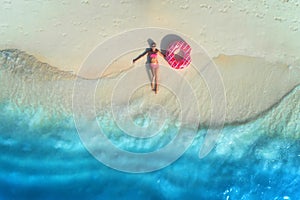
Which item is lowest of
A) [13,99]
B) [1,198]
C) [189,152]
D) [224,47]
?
[1,198]

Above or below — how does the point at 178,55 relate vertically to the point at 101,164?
above

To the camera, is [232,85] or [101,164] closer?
[101,164]

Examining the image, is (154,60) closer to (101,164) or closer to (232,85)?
(232,85)

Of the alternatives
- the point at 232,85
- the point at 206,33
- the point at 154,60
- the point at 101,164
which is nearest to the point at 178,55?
the point at 154,60

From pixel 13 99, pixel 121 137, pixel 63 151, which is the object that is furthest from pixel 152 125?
pixel 13 99

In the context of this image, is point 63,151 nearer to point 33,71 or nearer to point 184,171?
point 33,71

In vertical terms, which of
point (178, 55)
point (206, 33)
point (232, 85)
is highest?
point (206, 33)
